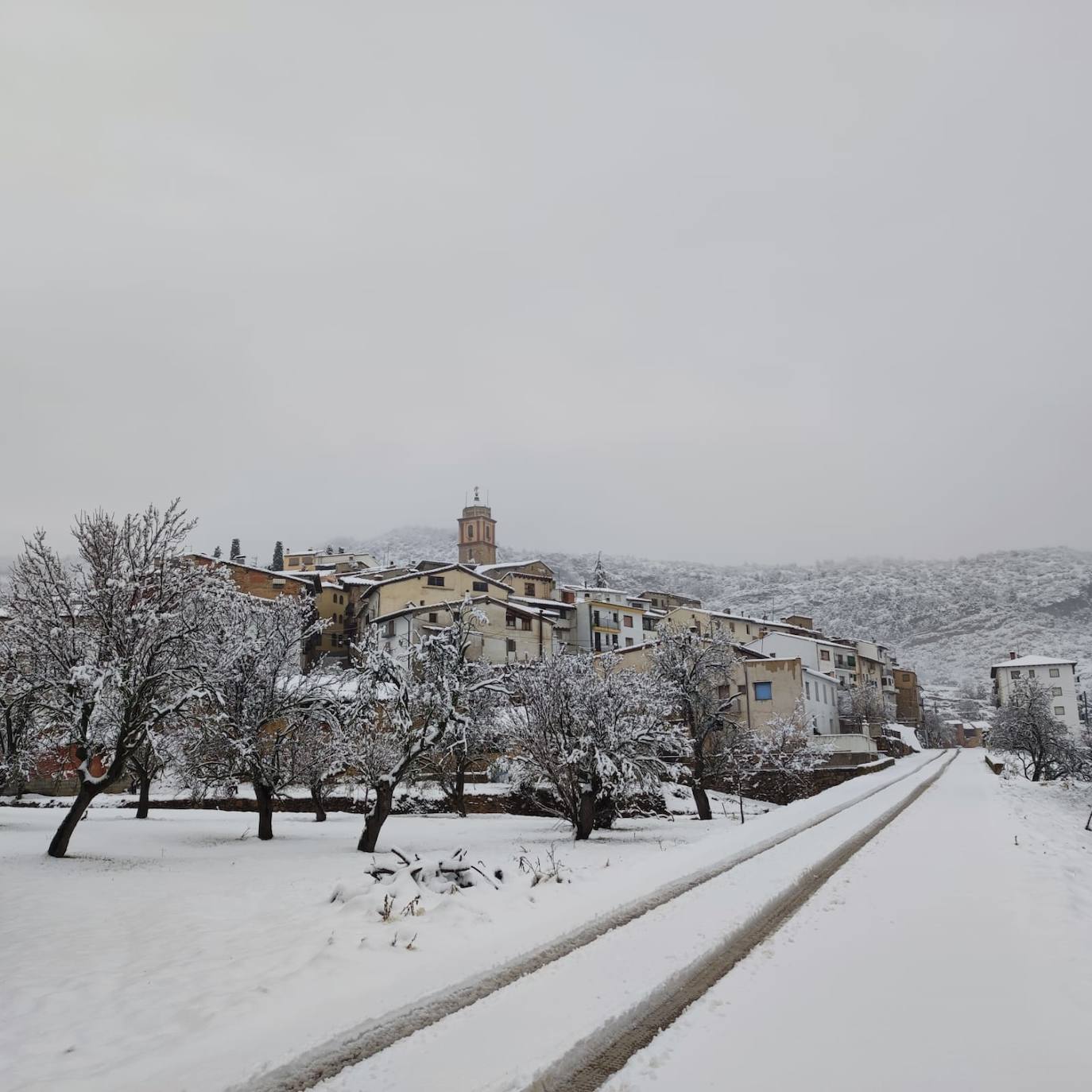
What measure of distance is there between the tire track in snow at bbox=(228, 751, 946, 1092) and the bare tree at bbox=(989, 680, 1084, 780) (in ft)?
173

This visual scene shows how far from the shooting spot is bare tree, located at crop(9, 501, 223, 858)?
18.5 meters

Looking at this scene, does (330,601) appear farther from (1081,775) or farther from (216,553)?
(1081,775)

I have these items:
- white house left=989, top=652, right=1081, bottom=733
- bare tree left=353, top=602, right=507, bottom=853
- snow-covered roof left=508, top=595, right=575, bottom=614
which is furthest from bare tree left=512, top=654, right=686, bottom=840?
white house left=989, top=652, right=1081, bottom=733

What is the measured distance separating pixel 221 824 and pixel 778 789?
97.0ft

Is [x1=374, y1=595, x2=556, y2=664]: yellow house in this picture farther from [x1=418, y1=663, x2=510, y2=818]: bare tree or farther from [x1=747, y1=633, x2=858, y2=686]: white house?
[x1=418, y1=663, x2=510, y2=818]: bare tree

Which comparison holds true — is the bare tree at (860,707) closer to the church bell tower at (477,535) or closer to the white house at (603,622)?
the white house at (603,622)

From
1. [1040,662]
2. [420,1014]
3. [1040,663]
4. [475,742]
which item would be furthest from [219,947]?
[1040,662]

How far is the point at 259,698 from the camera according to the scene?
25047 mm

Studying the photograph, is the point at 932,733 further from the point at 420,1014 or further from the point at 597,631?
the point at 420,1014

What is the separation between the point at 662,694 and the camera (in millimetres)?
31891

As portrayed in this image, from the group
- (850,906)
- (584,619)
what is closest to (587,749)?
(850,906)

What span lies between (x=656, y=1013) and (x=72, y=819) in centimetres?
1746

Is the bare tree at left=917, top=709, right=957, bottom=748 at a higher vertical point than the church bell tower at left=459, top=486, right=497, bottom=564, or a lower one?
lower

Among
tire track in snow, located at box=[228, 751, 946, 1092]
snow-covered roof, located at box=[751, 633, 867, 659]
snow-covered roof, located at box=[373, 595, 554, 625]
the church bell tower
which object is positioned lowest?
tire track in snow, located at box=[228, 751, 946, 1092]
